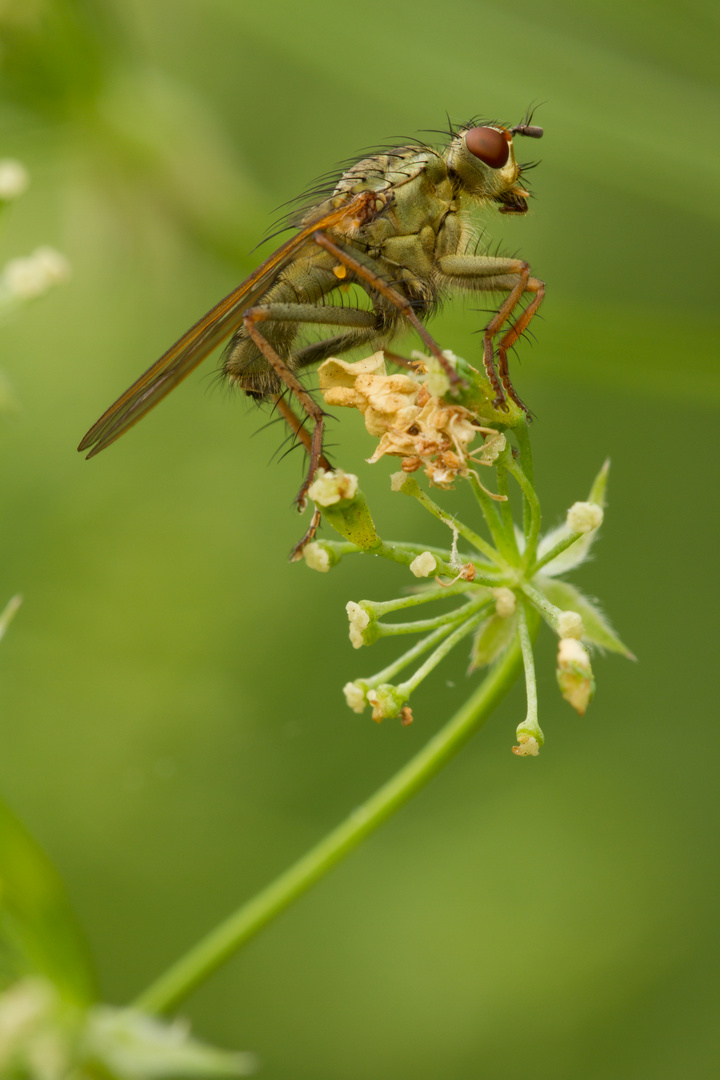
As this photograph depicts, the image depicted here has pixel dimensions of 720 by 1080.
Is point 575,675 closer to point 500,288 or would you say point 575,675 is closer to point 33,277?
point 500,288

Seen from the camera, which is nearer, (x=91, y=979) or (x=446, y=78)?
(x=91, y=979)

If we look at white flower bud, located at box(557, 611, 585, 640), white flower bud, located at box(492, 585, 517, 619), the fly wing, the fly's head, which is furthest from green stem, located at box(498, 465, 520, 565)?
the fly's head

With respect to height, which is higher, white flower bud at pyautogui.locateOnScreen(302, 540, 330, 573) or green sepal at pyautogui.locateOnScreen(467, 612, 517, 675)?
white flower bud at pyautogui.locateOnScreen(302, 540, 330, 573)

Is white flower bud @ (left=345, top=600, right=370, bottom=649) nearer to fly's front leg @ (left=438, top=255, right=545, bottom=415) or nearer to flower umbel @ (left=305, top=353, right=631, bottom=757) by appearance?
flower umbel @ (left=305, top=353, right=631, bottom=757)

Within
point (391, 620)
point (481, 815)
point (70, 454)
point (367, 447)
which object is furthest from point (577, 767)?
point (70, 454)

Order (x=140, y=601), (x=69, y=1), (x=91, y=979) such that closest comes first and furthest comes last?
(x=91, y=979) < (x=69, y=1) < (x=140, y=601)

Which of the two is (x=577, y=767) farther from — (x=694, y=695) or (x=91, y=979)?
(x=91, y=979)

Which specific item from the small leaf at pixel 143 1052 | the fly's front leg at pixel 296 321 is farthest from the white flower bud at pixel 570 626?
the small leaf at pixel 143 1052
